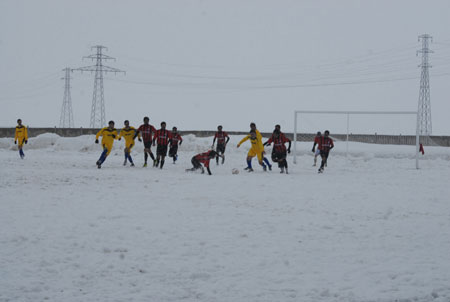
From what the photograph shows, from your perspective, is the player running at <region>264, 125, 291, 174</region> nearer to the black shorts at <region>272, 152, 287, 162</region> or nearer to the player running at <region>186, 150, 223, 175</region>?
the black shorts at <region>272, 152, 287, 162</region>

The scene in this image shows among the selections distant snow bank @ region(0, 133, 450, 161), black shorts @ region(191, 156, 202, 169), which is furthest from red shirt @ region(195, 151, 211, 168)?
distant snow bank @ region(0, 133, 450, 161)

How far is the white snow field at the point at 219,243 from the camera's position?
4.98 meters

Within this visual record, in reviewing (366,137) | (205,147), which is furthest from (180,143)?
(366,137)

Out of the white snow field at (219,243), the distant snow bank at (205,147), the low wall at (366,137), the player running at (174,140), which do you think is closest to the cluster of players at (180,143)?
the player running at (174,140)

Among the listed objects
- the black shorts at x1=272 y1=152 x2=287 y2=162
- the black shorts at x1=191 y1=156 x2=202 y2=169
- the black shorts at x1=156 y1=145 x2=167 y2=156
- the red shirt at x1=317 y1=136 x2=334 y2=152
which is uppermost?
the red shirt at x1=317 y1=136 x2=334 y2=152

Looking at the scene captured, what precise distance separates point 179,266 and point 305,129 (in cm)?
2468

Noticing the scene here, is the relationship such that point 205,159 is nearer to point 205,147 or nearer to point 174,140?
point 174,140

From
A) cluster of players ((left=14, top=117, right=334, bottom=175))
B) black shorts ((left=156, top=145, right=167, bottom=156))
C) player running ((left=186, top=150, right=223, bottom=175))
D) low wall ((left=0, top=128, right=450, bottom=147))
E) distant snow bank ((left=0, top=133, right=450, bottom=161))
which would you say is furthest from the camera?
low wall ((left=0, top=128, right=450, bottom=147))

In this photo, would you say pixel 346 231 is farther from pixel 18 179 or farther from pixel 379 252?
pixel 18 179

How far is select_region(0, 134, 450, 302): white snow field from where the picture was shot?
16.3ft

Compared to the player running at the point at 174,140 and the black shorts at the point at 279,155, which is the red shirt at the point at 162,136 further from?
the black shorts at the point at 279,155

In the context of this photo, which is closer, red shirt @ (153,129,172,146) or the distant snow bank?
red shirt @ (153,129,172,146)

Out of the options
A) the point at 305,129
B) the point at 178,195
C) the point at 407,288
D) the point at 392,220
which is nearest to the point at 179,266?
the point at 407,288

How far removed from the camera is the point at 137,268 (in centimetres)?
560
